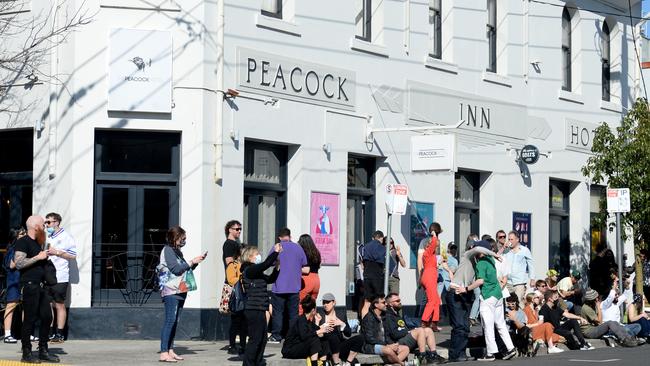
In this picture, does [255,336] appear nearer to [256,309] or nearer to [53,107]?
[256,309]

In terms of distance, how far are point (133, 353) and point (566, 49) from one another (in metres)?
17.1

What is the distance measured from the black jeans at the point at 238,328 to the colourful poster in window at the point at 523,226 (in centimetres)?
1183

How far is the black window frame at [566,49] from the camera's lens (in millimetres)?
31797

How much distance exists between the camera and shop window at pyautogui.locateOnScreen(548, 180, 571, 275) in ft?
103

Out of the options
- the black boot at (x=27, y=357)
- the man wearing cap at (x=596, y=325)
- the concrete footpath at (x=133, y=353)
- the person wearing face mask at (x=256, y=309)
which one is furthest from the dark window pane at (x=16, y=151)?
the man wearing cap at (x=596, y=325)

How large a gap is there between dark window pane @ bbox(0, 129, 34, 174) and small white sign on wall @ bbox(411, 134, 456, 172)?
24.2 feet

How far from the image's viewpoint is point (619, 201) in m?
26.5

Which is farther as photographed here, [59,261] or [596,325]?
[596,325]

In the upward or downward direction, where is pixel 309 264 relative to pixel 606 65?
downward

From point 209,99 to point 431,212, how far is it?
7.11 metres

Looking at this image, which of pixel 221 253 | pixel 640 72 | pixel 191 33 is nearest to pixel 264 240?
pixel 221 253

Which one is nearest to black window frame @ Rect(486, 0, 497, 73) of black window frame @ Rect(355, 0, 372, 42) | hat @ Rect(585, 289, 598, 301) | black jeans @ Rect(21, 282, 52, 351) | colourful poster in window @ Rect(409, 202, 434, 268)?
colourful poster in window @ Rect(409, 202, 434, 268)

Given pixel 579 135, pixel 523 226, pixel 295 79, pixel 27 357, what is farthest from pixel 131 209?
pixel 579 135

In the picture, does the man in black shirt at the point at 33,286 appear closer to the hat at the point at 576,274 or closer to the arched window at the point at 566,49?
the hat at the point at 576,274
